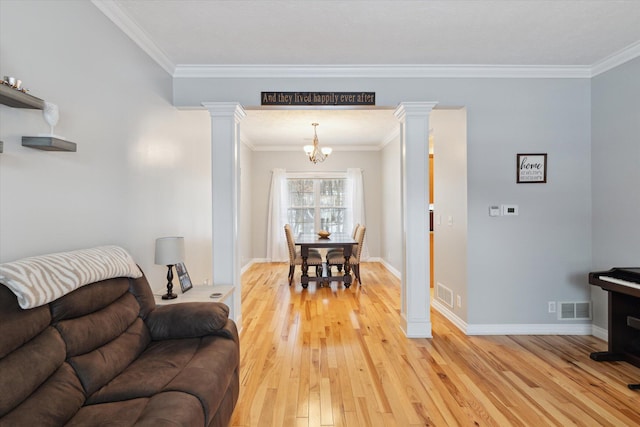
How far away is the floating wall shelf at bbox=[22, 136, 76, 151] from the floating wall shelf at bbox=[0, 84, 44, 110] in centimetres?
14

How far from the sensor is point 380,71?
3410 millimetres

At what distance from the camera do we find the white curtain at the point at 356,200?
773cm

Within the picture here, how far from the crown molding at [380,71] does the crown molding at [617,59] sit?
0.07 m

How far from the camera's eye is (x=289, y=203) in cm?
795

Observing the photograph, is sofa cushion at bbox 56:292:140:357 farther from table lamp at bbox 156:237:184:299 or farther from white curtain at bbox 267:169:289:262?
white curtain at bbox 267:169:289:262

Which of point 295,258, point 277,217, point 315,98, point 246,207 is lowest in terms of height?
point 295,258

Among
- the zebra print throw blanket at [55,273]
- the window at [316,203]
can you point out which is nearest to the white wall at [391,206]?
the window at [316,203]

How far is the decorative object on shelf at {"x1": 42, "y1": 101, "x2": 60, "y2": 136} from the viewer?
5.60ft

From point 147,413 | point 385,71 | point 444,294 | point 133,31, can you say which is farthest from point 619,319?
point 133,31

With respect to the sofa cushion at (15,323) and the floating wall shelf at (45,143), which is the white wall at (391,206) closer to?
the floating wall shelf at (45,143)

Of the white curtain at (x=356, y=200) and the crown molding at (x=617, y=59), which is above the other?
the crown molding at (x=617, y=59)

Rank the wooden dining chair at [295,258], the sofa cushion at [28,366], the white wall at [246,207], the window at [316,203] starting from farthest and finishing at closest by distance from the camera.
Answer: the window at [316,203] < the white wall at [246,207] < the wooden dining chair at [295,258] < the sofa cushion at [28,366]

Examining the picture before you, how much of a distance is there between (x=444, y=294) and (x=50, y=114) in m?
3.93

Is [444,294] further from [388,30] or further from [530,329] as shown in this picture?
[388,30]
